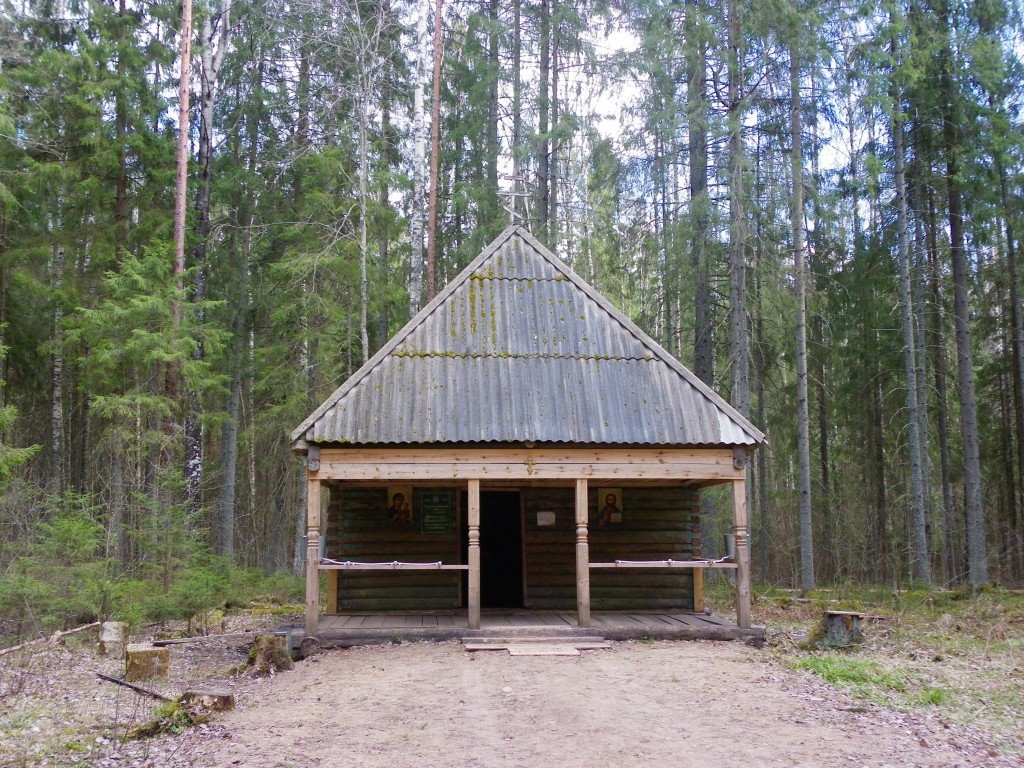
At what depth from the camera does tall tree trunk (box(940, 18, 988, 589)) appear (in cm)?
2025

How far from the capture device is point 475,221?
28.5 m

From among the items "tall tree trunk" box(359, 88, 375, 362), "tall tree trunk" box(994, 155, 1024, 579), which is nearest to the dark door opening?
"tall tree trunk" box(359, 88, 375, 362)

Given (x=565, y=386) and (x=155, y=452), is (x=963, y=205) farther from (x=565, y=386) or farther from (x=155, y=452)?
(x=155, y=452)

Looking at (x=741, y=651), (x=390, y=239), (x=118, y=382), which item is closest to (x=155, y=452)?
(x=118, y=382)

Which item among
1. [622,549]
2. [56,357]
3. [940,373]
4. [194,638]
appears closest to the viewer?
[194,638]

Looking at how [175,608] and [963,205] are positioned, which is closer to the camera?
[175,608]

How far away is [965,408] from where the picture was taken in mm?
20438

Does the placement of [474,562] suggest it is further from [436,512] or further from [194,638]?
[194,638]

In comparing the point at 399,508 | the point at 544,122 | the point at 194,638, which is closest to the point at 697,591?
the point at 399,508

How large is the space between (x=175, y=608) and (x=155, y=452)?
4922 millimetres

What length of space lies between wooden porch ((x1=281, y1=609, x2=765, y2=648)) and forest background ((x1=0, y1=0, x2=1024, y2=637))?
12.9 feet

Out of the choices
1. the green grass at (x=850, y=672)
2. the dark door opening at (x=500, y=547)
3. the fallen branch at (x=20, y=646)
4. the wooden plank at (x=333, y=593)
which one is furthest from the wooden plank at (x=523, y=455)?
the fallen branch at (x=20, y=646)

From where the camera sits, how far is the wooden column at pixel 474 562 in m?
12.6

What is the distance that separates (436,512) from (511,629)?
3202mm
